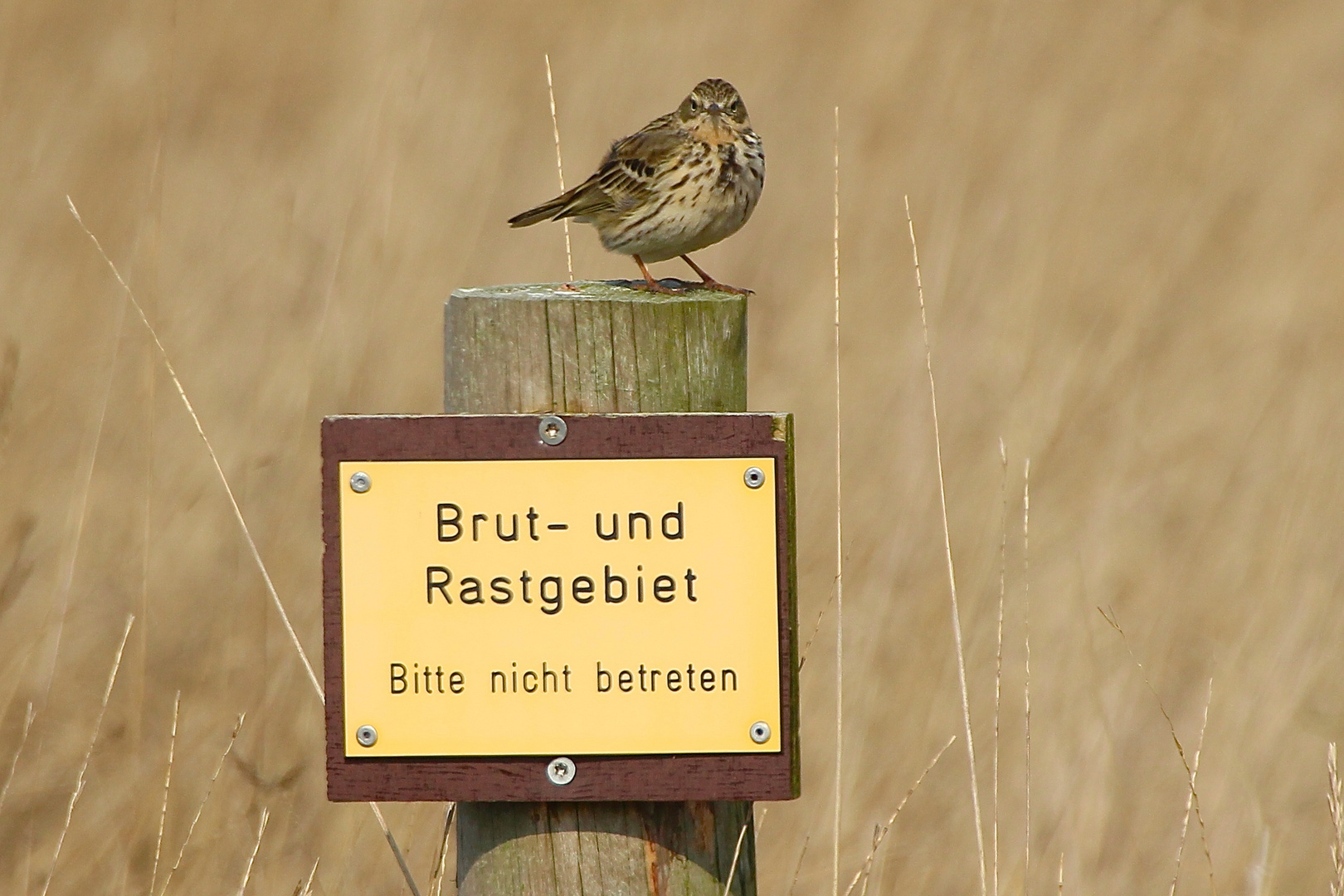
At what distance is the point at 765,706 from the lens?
1681 mm

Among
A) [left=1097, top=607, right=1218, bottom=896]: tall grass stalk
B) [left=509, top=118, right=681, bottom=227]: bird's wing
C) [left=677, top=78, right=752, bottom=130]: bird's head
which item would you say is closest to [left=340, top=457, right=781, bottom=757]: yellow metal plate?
[left=1097, top=607, right=1218, bottom=896]: tall grass stalk

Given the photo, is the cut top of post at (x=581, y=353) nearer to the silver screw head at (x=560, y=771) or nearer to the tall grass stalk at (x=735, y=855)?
the silver screw head at (x=560, y=771)

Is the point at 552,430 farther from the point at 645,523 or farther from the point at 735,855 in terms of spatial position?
the point at 735,855

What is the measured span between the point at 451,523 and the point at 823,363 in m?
2.81

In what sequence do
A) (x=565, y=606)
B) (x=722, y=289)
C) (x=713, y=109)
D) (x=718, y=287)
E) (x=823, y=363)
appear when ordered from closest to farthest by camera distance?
(x=565, y=606)
(x=722, y=289)
(x=718, y=287)
(x=713, y=109)
(x=823, y=363)

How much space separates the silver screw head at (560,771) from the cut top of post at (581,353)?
0.37 m

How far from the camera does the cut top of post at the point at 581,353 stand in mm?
1729

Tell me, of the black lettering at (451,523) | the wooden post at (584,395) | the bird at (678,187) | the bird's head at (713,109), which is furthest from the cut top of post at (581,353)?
the bird's head at (713,109)

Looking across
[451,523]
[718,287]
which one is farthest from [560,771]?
[718,287]

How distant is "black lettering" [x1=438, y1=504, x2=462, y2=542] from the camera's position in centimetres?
166

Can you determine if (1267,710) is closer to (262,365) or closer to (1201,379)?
(1201,379)

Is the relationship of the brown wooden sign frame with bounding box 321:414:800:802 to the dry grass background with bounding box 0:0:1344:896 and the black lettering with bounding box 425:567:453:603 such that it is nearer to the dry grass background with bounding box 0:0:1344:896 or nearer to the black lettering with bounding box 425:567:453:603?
the black lettering with bounding box 425:567:453:603

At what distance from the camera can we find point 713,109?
12.0 feet

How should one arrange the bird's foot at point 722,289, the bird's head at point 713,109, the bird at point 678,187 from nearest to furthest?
1. the bird's foot at point 722,289
2. the bird at point 678,187
3. the bird's head at point 713,109
